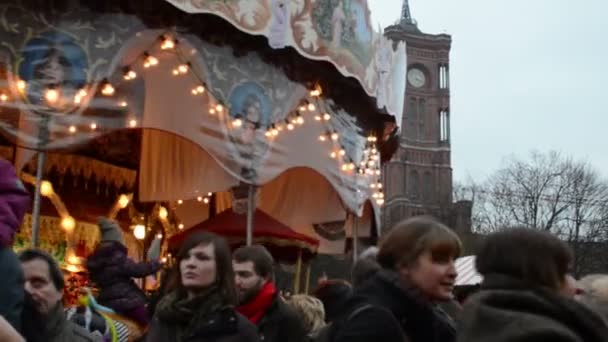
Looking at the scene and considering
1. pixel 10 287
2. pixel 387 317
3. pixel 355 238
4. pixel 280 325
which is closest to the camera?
pixel 10 287

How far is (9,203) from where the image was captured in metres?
2.97

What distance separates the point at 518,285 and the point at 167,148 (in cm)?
1144

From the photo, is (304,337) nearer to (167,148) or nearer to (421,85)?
(167,148)

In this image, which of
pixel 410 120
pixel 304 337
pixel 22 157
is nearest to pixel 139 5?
pixel 22 157

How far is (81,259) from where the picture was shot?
486 inches

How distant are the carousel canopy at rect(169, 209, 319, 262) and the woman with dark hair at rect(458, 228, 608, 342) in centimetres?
999

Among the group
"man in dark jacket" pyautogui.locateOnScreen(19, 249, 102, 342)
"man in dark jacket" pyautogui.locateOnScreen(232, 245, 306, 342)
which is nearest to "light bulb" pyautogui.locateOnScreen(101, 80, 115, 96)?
"man in dark jacket" pyautogui.locateOnScreen(232, 245, 306, 342)

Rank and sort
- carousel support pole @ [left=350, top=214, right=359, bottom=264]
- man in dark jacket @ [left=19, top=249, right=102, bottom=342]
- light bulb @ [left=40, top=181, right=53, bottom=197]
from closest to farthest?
1. man in dark jacket @ [left=19, top=249, right=102, bottom=342]
2. light bulb @ [left=40, top=181, right=53, bottom=197]
3. carousel support pole @ [left=350, top=214, right=359, bottom=264]

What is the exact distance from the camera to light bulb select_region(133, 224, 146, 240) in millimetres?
13833

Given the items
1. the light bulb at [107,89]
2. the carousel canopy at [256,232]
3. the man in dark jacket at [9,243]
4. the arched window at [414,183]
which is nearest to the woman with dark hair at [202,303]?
the man in dark jacket at [9,243]

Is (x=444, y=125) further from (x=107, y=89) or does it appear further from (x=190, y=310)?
(x=190, y=310)

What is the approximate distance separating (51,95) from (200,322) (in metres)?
5.55

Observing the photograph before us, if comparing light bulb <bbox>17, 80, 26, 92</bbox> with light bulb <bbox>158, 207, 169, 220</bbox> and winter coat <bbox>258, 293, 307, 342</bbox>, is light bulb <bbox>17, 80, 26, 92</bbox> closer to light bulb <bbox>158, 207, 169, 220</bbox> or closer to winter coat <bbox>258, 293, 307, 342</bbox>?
winter coat <bbox>258, 293, 307, 342</bbox>

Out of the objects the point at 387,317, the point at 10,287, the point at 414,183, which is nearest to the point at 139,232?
the point at 387,317
